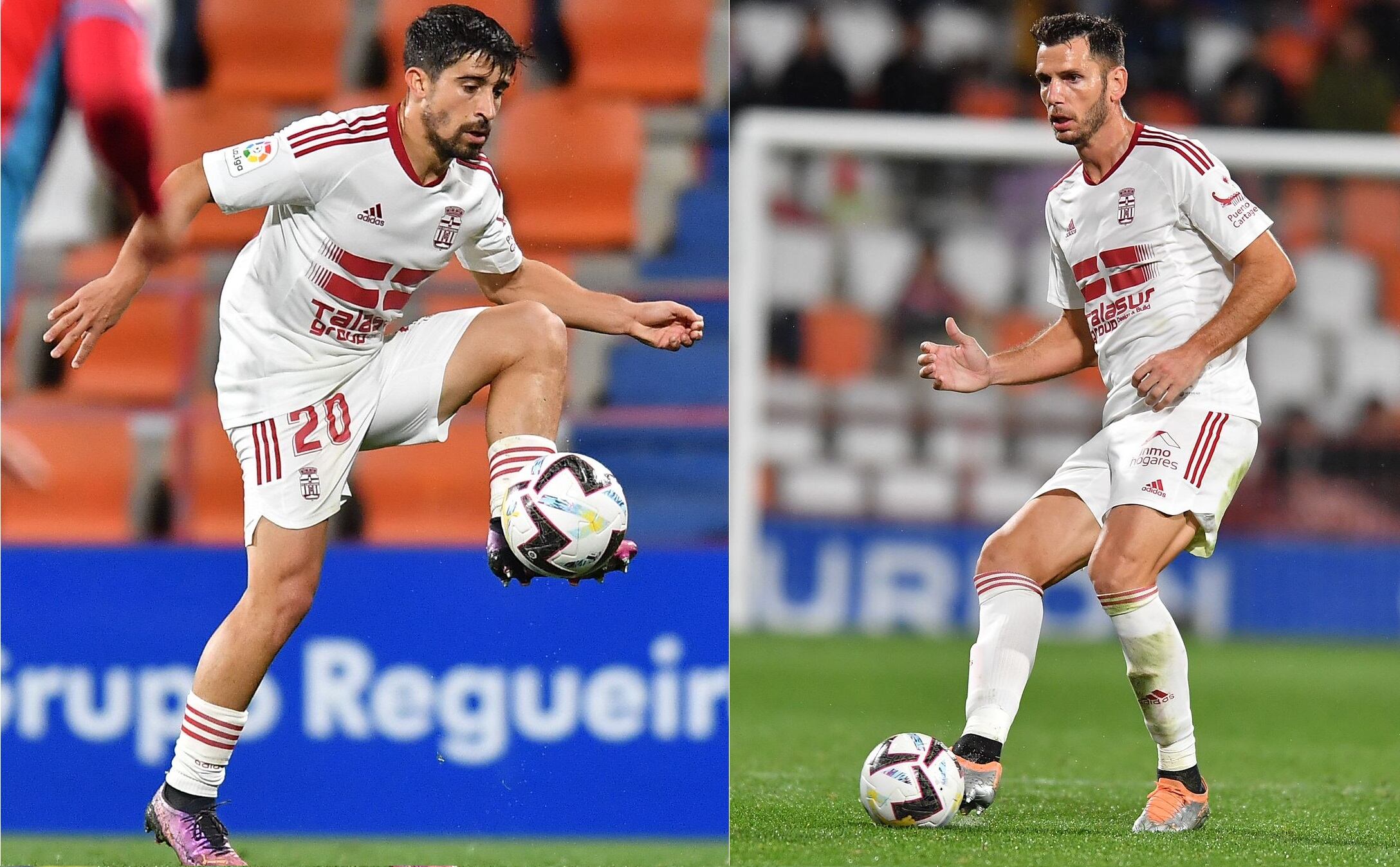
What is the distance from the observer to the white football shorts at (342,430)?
3.66 m

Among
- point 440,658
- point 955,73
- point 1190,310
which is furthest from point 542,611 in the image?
point 955,73

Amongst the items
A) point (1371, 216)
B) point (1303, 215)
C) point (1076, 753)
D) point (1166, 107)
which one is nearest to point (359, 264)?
point (1076, 753)

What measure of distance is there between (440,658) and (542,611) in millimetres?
377

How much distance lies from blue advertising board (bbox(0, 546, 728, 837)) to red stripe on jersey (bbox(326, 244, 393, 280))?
86 cm

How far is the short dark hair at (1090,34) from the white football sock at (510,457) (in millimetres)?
1549

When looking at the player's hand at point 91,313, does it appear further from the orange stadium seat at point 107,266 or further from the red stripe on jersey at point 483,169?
the red stripe on jersey at point 483,169

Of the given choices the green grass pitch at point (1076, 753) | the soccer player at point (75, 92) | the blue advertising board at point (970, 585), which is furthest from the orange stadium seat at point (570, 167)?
the blue advertising board at point (970, 585)

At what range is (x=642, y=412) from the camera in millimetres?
4492

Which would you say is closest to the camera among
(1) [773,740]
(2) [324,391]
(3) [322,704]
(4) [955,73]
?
(2) [324,391]

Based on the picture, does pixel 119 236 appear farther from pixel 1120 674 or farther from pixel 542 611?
pixel 1120 674

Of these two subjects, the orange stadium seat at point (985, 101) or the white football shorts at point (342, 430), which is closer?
the white football shorts at point (342, 430)

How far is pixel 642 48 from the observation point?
16.9ft

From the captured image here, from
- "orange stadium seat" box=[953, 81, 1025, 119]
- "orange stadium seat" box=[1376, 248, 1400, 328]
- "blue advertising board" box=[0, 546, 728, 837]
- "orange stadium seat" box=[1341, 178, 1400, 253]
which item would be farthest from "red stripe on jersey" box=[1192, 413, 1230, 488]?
"orange stadium seat" box=[953, 81, 1025, 119]

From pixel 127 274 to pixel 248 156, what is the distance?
13.5 inches
